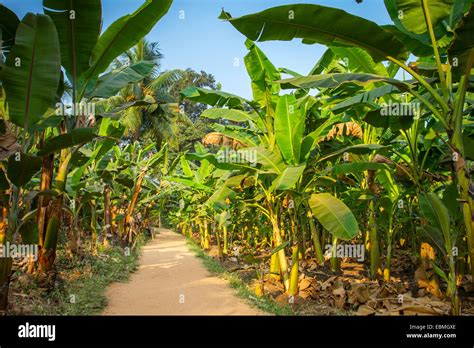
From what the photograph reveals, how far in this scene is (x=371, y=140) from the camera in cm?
559

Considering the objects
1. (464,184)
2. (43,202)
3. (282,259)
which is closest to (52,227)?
(43,202)

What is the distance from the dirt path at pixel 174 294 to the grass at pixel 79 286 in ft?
0.67

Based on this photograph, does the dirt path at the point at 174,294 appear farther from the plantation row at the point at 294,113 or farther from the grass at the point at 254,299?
the plantation row at the point at 294,113

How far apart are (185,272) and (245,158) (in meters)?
4.01

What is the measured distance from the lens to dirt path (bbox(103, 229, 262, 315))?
4398mm

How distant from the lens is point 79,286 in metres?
5.22

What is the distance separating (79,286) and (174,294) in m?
1.48

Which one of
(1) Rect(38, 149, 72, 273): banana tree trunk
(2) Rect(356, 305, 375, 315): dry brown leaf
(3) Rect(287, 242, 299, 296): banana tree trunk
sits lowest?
(2) Rect(356, 305, 375, 315): dry brown leaf

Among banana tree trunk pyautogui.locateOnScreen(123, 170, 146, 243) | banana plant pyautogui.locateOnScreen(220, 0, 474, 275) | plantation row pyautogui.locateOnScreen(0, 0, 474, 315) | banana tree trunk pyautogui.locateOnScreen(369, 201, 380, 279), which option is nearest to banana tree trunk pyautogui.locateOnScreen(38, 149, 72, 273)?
plantation row pyautogui.locateOnScreen(0, 0, 474, 315)

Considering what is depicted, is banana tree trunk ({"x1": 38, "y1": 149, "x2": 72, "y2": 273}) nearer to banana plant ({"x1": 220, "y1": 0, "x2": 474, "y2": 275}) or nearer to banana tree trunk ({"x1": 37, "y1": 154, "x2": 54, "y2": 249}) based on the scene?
banana tree trunk ({"x1": 37, "y1": 154, "x2": 54, "y2": 249})

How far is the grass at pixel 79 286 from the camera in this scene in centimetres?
392

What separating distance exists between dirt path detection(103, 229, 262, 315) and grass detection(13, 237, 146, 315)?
0.20m

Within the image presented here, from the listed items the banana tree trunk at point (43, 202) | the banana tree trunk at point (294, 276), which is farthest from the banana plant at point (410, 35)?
the banana tree trunk at point (43, 202)
